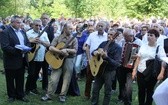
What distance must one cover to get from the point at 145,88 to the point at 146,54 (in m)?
0.80

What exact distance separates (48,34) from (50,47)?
142 cm

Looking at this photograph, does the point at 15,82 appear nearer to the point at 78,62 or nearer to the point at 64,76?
the point at 64,76

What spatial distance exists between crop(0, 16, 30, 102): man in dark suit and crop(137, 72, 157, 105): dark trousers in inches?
102

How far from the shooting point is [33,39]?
29.7ft

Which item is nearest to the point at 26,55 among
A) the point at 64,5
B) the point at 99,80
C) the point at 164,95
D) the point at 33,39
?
the point at 33,39

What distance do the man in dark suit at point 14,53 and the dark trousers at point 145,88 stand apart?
8.50ft

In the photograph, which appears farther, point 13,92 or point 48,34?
point 48,34

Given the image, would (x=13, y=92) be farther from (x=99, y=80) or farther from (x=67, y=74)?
(x=99, y=80)

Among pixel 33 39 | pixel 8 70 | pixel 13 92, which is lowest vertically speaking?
pixel 13 92

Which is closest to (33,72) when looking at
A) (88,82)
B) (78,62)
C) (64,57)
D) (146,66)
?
(64,57)

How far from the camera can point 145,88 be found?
25.5 ft

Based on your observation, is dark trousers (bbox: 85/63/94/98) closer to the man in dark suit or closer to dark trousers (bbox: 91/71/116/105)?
dark trousers (bbox: 91/71/116/105)

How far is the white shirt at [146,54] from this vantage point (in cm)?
735

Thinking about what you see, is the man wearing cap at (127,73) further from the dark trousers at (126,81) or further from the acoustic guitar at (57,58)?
the acoustic guitar at (57,58)
